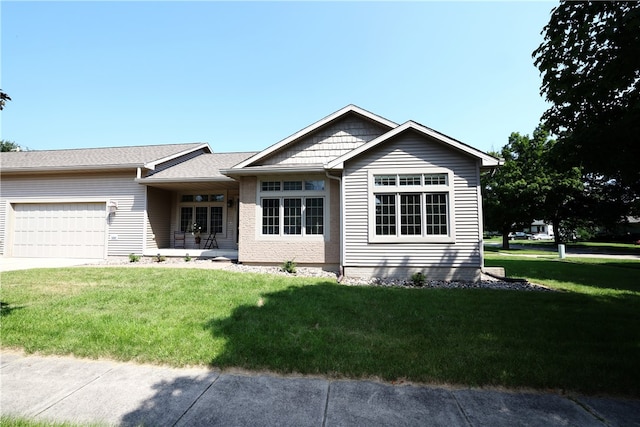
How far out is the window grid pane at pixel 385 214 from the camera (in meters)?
9.47

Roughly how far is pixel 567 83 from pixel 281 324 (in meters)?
8.78

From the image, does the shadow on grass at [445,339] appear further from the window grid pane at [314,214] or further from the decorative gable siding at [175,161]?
the decorative gable siding at [175,161]

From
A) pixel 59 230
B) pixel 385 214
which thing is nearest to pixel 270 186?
pixel 385 214

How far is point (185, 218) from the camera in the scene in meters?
14.9

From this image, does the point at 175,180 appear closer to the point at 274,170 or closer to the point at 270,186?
the point at 270,186

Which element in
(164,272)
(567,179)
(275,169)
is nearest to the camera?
(164,272)

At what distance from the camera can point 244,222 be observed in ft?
36.0

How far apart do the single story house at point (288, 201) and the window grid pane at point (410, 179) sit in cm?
3

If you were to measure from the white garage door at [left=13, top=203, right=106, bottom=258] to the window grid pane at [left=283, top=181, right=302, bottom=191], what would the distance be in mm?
8657

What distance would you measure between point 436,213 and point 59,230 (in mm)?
15955

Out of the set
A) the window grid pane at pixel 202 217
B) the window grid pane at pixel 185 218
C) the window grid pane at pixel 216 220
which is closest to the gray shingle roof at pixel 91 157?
the window grid pane at pixel 185 218

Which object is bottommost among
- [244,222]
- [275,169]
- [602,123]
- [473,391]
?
[473,391]

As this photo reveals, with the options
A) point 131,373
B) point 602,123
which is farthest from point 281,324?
point 602,123

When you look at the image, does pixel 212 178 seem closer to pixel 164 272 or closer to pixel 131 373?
pixel 164 272
